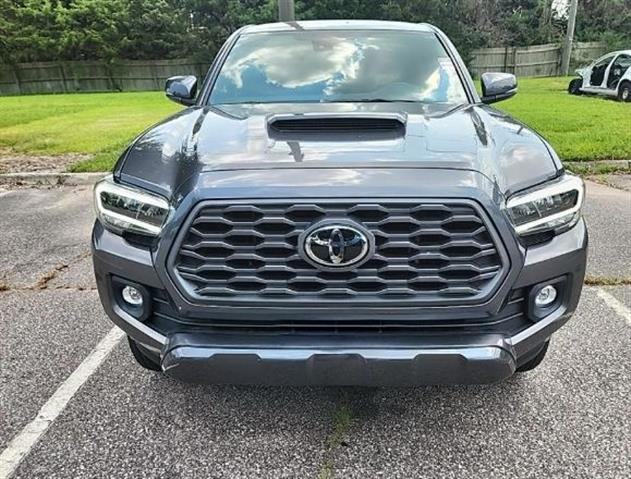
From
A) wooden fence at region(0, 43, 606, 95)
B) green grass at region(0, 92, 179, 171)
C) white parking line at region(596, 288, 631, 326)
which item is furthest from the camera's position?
wooden fence at region(0, 43, 606, 95)

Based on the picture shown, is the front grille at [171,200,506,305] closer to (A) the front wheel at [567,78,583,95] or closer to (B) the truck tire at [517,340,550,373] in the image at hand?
(B) the truck tire at [517,340,550,373]

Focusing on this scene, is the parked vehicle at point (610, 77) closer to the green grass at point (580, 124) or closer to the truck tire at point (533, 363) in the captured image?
the green grass at point (580, 124)

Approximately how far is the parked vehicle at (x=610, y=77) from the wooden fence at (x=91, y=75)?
1901 centimetres

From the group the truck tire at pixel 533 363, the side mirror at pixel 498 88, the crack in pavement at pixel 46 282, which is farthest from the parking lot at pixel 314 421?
the side mirror at pixel 498 88

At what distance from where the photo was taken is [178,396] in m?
2.78

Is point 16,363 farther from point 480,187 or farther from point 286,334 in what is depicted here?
point 480,187

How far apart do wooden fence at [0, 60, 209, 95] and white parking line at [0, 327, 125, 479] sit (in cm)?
2783

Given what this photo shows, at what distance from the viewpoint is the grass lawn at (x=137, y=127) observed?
8.05 meters

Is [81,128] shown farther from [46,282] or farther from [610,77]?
[610,77]

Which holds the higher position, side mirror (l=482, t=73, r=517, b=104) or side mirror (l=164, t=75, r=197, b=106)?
side mirror (l=164, t=75, r=197, b=106)

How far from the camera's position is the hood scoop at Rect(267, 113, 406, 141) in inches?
97.5

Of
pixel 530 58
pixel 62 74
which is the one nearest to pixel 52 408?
pixel 62 74

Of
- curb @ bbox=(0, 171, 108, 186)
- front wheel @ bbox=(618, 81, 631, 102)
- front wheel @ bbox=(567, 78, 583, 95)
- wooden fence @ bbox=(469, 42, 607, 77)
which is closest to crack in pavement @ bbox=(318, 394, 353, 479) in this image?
curb @ bbox=(0, 171, 108, 186)

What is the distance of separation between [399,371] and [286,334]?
43 centimetres
